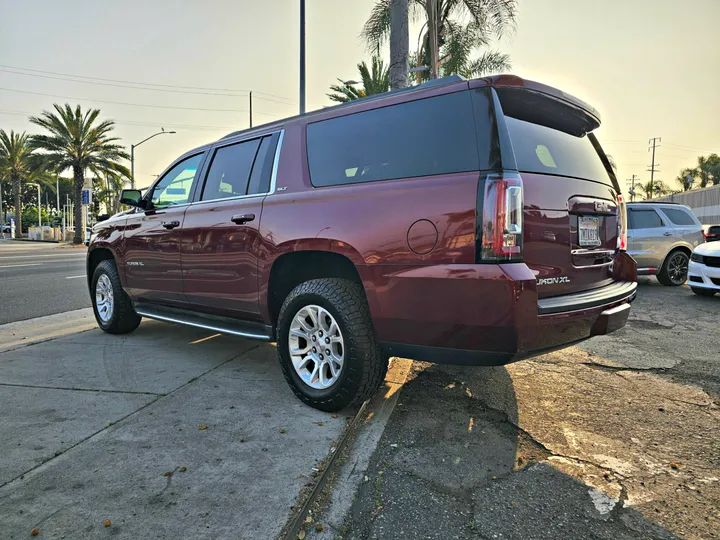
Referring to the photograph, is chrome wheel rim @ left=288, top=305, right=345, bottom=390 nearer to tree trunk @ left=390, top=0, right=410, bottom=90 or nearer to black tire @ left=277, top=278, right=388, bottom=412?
black tire @ left=277, top=278, right=388, bottom=412

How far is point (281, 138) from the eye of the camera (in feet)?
12.2

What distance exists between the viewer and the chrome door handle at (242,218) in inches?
143

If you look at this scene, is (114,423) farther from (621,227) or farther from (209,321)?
(621,227)

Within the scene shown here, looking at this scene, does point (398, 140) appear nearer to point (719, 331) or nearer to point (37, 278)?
point (719, 331)

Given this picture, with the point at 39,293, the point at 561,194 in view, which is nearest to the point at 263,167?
the point at 561,194

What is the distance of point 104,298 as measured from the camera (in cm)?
552

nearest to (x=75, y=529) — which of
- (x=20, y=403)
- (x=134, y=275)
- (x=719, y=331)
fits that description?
(x=20, y=403)

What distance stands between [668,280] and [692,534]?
377 inches

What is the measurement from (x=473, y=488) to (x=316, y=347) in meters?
1.35

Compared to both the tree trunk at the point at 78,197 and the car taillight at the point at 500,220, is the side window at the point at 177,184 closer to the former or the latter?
the car taillight at the point at 500,220

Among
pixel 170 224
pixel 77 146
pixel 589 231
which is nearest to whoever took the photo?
pixel 589 231

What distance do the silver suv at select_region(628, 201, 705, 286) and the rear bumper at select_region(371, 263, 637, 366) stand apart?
8110mm

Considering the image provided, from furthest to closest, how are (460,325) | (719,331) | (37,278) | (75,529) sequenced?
(37,278), (719,331), (460,325), (75,529)

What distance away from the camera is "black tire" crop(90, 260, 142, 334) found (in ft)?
17.2
